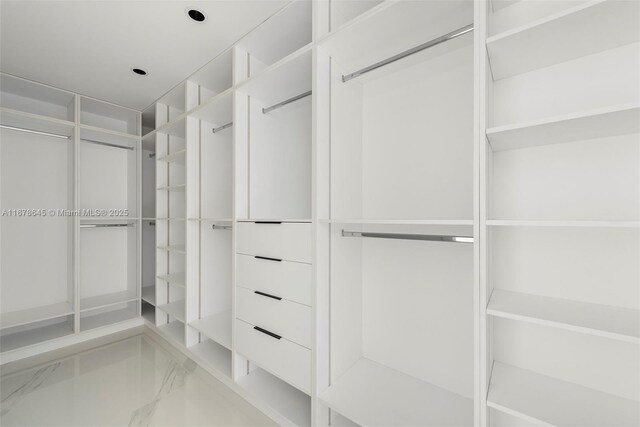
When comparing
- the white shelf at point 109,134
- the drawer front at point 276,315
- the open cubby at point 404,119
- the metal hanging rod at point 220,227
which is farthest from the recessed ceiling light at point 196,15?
the white shelf at point 109,134

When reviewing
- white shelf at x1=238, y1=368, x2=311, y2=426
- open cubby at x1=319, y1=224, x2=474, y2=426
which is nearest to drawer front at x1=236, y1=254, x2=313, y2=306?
open cubby at x1=319, y1=224, x2=474, y2=426

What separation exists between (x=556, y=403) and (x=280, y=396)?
58.3 inches

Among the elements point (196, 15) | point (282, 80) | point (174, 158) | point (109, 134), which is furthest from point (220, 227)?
point (109, 134)

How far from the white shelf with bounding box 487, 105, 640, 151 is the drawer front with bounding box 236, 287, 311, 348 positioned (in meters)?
1.21

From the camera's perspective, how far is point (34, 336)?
8.82ft

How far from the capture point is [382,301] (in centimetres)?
171

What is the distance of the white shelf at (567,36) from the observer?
0.88m

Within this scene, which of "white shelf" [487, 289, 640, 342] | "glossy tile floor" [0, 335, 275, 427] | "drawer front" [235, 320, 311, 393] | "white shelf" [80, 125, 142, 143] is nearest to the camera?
"white shelf" [487, 289, 640, 342]

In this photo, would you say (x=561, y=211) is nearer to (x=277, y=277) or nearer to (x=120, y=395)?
(x=277, y=277)

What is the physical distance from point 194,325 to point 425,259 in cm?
199

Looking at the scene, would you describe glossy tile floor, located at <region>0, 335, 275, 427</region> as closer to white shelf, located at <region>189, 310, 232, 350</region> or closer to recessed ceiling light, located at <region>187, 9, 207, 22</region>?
white shelf, located at <region>189, 310, 232, 350</region>

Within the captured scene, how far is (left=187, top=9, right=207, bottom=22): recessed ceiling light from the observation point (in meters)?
1.72

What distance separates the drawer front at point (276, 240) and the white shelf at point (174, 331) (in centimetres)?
136

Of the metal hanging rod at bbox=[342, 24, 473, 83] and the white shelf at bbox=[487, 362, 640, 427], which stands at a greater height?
the metal hanging rod at bbox=[342, 24, 473, 83]
